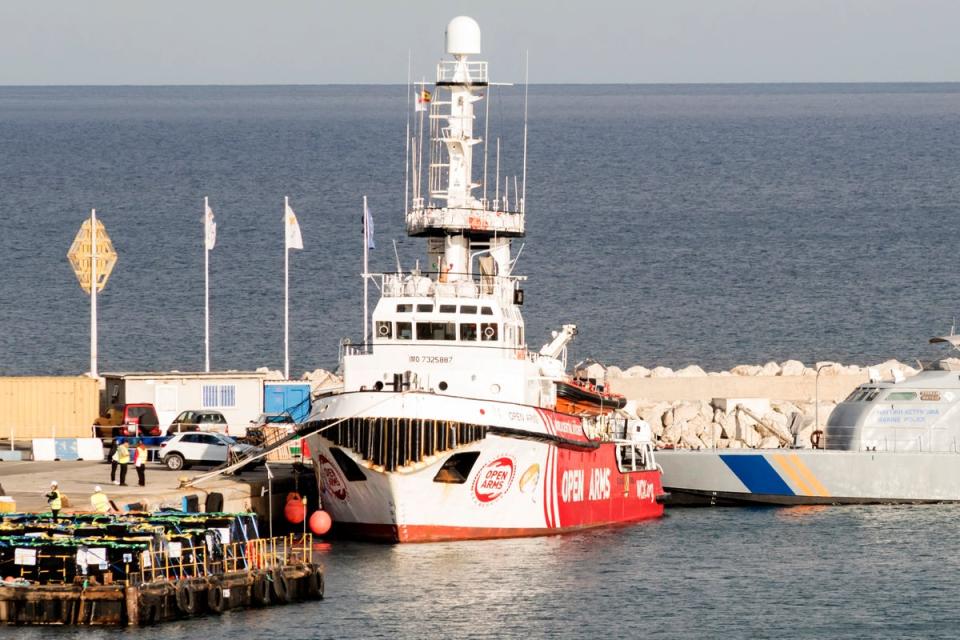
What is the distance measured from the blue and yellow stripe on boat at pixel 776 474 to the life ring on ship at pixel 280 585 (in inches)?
873

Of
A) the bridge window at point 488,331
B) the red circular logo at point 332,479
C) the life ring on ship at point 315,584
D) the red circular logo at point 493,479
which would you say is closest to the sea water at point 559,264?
the bridge window at point 488,331

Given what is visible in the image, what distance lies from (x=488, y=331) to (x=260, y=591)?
13670mm

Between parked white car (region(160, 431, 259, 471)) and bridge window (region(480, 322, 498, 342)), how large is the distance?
803 centimetres

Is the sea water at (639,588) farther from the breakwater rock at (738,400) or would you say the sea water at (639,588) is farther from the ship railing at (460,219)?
the breakwater rock at (738,400)

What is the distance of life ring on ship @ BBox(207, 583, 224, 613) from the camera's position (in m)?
37.6

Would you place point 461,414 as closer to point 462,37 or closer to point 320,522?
point 320,522

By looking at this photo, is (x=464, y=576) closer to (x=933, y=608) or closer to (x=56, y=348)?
(x=933, y=608)

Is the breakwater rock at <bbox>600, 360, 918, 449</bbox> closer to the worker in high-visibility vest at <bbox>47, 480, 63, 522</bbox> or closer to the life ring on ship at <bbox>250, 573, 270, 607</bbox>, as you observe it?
the worker in high-visibility vest at <bbox>47, 480, 63, 522</bbox>

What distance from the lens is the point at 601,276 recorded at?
409 ft

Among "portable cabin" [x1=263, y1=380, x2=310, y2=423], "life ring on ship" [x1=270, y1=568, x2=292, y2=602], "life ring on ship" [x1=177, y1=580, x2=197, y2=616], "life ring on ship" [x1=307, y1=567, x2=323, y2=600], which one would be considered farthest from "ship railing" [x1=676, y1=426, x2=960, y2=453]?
"life ring on ship" [x1=177, y1=580, x2=197, y2=616]

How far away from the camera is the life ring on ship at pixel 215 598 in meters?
37.6

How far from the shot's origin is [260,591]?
38812mm

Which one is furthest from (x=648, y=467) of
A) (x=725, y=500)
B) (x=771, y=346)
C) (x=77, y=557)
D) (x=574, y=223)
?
(x=574, y=223)

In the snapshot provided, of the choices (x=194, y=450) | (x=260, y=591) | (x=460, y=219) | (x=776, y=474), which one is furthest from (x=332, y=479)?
(x=776, y=474)
